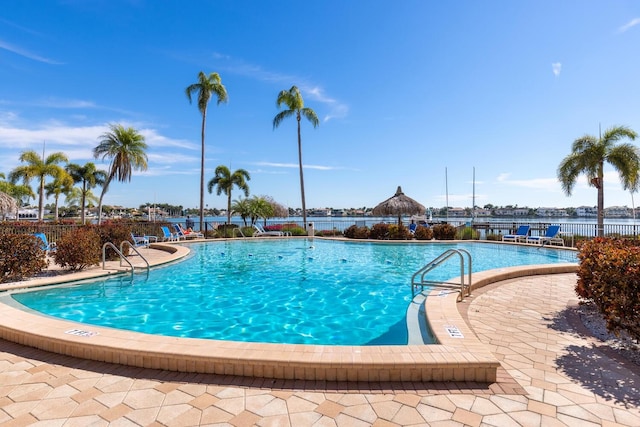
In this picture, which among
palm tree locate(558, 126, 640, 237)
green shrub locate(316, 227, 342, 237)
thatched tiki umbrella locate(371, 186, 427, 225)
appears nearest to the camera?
palm tree locate(558, 126, 640, 237)

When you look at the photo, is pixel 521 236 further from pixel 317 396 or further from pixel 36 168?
pixel 36 168

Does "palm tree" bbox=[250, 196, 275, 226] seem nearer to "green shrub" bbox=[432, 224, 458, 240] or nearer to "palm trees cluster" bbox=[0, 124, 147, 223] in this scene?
"palm trees cluster" bbox=[0, 124, 147, 223]

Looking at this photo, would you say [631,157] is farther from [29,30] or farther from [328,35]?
[29,30]

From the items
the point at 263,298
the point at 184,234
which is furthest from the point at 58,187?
the point at 263,298

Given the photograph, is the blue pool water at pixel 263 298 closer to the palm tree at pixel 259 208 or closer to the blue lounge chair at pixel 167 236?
the blue lounge chair at pixel 167 236

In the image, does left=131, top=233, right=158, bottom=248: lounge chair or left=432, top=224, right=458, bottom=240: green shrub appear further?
left=432, top=224, right=458, bottom=240: green shrub

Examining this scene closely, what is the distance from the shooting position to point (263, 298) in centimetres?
698

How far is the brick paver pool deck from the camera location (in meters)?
2.31

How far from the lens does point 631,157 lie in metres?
16.3

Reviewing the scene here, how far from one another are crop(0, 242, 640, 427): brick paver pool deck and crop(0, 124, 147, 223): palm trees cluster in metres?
19.4

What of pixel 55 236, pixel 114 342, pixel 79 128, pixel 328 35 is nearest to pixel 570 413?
pixel 114 342

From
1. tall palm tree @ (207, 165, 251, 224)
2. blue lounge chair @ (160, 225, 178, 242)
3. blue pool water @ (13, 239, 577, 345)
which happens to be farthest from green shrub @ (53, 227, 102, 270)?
tall palm tree @ (207, 165, 251, 224)

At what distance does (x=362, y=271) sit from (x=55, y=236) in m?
13.1

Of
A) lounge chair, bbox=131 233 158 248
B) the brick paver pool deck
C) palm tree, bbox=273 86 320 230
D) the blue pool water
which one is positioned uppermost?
palm tree, bbox=273 86 320 230
